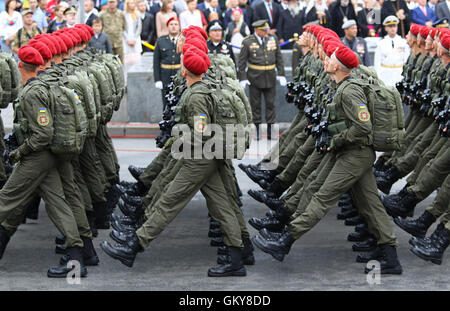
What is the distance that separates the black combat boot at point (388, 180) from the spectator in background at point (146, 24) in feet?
26.4

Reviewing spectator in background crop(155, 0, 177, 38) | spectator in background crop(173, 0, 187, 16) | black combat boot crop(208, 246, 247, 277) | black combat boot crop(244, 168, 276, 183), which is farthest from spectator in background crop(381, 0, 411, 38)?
black combat boot crop(208, 246, 247, 277)

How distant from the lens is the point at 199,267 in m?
8.93

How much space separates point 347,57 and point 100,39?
337 inches

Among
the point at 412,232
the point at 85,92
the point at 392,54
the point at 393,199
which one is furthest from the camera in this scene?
the point at 392,54

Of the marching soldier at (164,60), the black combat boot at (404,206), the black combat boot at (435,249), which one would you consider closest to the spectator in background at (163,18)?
the marching soldier at (164,60)

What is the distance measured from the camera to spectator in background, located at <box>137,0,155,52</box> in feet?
60.5

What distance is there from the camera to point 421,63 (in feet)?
38.9

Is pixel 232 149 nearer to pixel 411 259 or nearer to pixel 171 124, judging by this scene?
pixel 171 124

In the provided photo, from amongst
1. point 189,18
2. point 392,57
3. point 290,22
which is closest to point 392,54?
point 392,57

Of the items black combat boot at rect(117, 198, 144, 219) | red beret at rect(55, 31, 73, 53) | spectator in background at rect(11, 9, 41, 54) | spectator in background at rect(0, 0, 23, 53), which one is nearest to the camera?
black combat boot at rect(117, 198, 144, 219)

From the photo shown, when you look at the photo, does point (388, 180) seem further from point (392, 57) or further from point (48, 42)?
point (392, 57)

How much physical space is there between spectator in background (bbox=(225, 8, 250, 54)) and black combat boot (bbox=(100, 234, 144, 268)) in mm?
10093

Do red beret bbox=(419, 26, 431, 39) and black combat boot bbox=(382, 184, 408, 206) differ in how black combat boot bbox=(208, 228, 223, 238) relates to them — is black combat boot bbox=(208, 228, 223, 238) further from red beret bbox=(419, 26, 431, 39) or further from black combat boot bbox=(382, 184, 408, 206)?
→ red beret bbox=(419, 26, 431, 39)

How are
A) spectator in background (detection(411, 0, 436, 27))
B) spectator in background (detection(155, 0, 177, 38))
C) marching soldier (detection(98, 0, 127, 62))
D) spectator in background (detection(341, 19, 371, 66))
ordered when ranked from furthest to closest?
spectator in background (detection(411, 0, 436, 27))
marching soldier (detection(98, 0, 127, 62))
spectator in background (detection(155, 0, 177, 38))
spectator in background (detection(341, 19, 371, 66))
